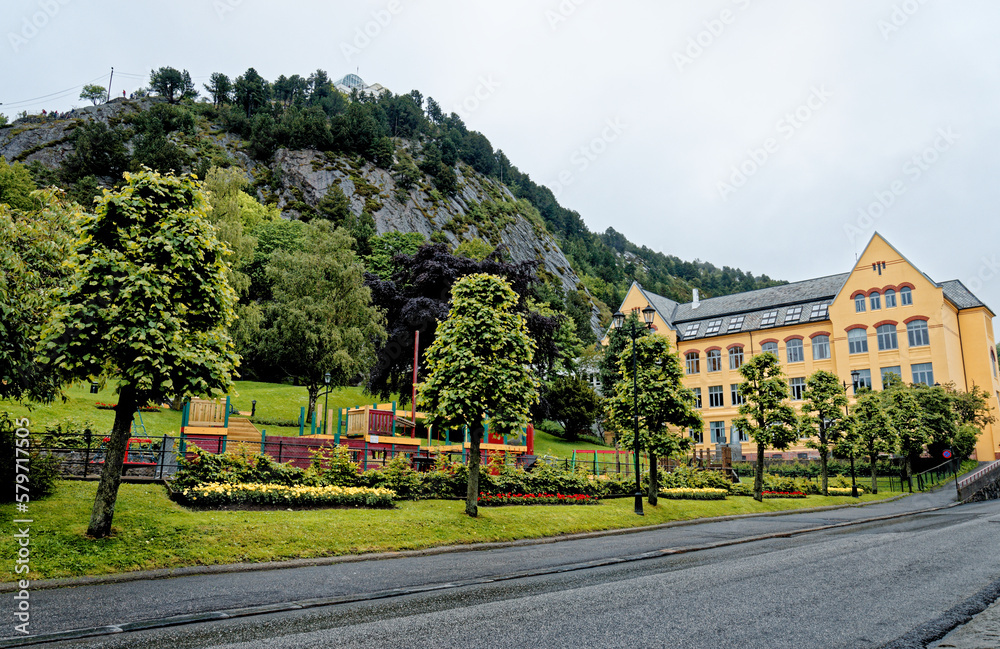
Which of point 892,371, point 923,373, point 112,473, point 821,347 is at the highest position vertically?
point 821,347

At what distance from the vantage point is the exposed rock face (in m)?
102

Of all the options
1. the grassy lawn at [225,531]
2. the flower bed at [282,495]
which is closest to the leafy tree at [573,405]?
the grassy lawn at [225,531]

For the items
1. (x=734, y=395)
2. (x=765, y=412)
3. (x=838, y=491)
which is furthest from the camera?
(x=734, y=395)

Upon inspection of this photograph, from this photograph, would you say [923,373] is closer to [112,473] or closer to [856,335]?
[856,335]

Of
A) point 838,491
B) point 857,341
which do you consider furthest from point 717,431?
point 838,491

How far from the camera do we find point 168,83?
143000mm

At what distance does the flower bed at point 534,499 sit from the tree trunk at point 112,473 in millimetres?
11864

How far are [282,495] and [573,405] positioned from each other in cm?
3963

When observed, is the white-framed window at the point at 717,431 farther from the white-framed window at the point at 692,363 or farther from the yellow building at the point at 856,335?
the white-framed window at the point at 692,363

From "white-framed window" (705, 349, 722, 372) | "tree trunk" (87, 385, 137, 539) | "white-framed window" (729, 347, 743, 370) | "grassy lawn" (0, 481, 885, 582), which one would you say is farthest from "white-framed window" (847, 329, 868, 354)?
"tree trunk" (87, 385, 137, 539)

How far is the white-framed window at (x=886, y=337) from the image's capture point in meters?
56.3

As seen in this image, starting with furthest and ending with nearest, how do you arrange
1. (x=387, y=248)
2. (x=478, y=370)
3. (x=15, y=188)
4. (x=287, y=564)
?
(x=387, y=248), (x=15, y=188), (x=478, y=370), (x=287, y=564)

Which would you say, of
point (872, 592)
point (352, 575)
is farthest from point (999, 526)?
point (352, 575)

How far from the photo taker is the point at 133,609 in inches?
339
